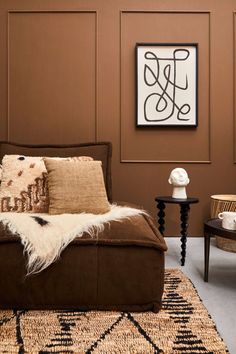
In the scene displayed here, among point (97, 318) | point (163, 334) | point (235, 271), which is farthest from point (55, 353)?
point (235, 271)

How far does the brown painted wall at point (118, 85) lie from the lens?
343cm

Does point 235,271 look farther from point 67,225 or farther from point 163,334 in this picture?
point 67,225

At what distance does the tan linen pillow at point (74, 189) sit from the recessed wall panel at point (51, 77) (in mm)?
1063

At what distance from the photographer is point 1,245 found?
1.78 meters

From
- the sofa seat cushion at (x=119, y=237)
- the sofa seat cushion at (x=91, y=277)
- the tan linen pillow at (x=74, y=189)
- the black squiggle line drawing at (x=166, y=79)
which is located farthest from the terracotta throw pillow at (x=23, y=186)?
the black squiggle line drawing at (x=166, y=79)

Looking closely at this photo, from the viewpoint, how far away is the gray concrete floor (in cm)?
172

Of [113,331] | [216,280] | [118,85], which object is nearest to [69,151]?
[118,85]

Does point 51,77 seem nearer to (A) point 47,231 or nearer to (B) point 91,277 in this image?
(A) point 47,231

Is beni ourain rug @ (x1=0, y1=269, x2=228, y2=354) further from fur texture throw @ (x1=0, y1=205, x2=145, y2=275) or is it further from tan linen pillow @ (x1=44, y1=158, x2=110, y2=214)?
tan linen pillow @ (x1=44, y1=158, x2=110, y2=214)

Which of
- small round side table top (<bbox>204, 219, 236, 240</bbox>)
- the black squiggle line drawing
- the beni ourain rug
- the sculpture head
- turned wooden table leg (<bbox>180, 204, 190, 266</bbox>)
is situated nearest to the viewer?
the beni ourain rug

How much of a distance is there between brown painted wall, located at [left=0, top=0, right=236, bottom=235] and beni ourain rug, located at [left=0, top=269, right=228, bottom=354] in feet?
5.77

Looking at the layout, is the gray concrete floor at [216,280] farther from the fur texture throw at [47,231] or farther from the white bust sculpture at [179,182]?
the fur texture throw at [47,231]

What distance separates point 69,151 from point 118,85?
94 centimetres

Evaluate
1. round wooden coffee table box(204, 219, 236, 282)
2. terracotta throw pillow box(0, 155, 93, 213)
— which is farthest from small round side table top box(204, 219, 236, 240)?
terracotta throw pillow box(0, 155, 93, 213)
